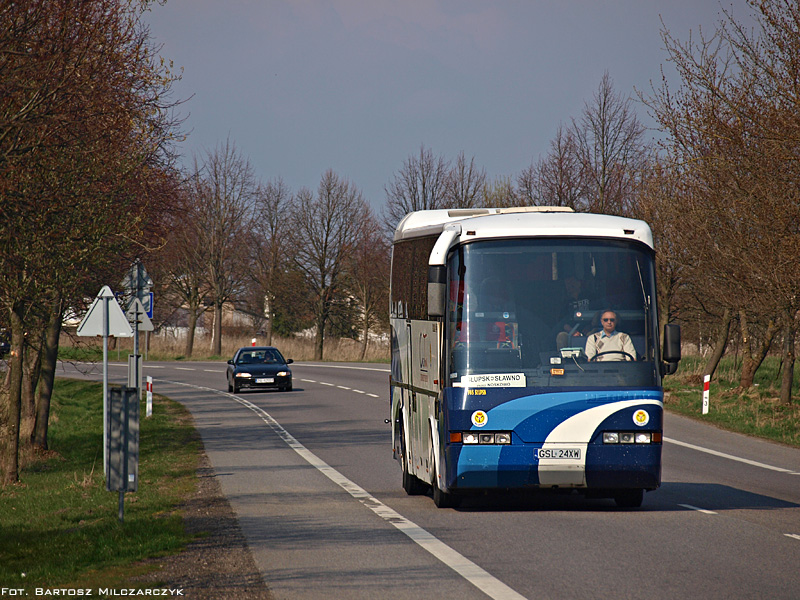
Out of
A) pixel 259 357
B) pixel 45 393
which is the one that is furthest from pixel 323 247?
pixel 45 393

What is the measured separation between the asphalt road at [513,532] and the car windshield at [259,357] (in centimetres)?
1744

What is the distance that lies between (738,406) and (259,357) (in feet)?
56.4

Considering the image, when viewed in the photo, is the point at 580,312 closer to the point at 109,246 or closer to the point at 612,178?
the point at 109,246

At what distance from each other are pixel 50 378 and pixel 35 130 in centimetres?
1017

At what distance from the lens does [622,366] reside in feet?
35.5

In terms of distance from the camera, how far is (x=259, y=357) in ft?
121

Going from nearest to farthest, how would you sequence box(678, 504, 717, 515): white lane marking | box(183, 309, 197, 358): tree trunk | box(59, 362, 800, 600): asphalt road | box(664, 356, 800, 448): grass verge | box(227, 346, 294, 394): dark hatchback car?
box(59, 362, 800, 600): asphalt road
box(678, 504, 717, 515): white lane marking
box(664, 356, 800, 448): grass verge
box(227, 346, 294, 394): dark hatchback car
box(183, 309, 197, 358): tree trunk

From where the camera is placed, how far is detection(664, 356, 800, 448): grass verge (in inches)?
870

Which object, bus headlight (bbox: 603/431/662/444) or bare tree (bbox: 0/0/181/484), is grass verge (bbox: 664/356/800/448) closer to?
bus headlight (bbox: 603/431/662/444)

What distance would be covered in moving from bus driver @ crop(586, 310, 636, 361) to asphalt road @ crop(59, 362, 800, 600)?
1.66m

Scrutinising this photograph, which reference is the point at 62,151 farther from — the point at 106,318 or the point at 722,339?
the point at 722,339

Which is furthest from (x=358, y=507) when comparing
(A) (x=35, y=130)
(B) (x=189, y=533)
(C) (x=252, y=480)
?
(A) (x=35, y=130)

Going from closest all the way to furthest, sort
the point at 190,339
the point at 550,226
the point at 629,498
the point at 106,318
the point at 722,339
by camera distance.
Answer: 1. the point at 550,226
2. the point at 629,498
3. the point at 106,318
4. the point at 722,339
5. the point at 190,339

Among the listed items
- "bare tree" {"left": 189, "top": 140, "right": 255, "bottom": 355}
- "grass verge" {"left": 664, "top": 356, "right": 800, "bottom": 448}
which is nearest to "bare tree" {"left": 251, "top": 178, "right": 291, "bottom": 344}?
"bare tree" {"left": 189, "top": 140, "right": 255, "bottom": 355}
